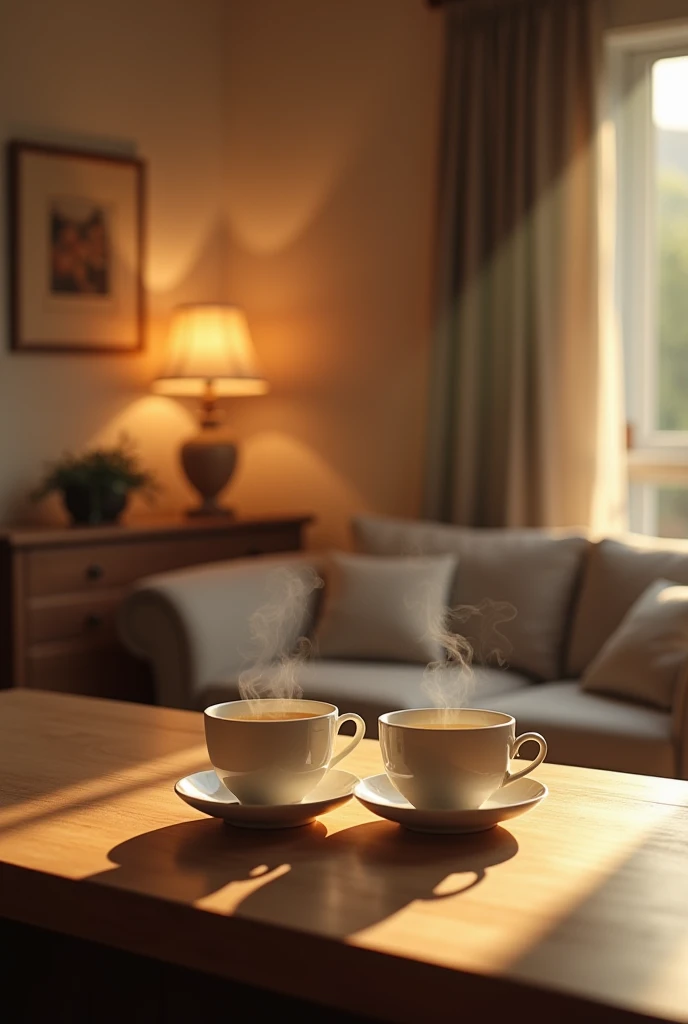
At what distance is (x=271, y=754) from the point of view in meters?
1.44

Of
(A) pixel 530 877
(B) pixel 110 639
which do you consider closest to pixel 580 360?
(B) pixel 110 639

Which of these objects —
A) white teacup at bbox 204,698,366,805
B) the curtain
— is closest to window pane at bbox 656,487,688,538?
the curtain

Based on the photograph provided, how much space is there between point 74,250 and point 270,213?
88 cm

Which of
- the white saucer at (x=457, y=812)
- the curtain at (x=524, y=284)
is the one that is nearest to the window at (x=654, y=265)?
the curtain at (x=524, y=284)

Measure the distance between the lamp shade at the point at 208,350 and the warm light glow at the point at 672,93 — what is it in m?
1.62

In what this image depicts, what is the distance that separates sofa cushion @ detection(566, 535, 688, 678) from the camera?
143 inches

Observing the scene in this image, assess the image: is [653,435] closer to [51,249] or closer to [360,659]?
[360,659]

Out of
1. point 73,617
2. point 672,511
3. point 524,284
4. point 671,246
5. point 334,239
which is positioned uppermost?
point 334,239

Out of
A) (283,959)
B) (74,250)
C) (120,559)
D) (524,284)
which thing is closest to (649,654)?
(524,284)

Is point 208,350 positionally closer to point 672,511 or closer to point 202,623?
point 202,623

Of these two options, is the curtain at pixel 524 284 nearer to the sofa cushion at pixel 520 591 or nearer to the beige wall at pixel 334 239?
the beige wall at pixel 334 239

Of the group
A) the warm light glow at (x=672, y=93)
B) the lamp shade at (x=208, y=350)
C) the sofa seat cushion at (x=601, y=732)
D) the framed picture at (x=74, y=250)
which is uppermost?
the warm light glow at (x=672, y=93)

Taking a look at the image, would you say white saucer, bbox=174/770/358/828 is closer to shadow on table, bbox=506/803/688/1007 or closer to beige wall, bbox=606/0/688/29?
shadow on table, bbox=506/803/688/1007

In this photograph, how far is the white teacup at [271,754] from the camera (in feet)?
4.72
